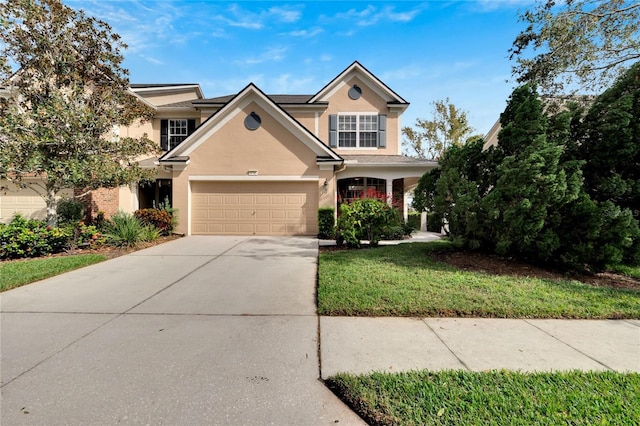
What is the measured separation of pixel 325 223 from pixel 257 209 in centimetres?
302

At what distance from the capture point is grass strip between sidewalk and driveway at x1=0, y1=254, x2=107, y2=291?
17.9 feet

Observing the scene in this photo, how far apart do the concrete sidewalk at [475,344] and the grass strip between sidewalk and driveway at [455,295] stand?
0.19 m

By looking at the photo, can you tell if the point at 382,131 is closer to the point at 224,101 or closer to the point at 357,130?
the point at 357,130

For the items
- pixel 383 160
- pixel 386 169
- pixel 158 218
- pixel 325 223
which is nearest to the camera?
pixel 158 218

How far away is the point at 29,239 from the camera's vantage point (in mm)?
7871

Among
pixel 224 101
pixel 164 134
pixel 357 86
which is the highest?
pixel 357 86

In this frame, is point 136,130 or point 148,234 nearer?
point 148,234

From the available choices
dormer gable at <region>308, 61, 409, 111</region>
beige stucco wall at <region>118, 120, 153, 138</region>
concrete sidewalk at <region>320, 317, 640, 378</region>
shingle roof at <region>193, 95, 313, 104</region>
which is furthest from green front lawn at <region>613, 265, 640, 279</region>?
beige stucco wall at <region>118, 120, 153, 138</region>

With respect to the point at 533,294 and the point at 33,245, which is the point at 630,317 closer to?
the point at 533,294

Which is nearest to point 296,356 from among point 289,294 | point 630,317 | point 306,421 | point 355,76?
point 306,421

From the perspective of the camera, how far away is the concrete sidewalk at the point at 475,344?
2.79 m

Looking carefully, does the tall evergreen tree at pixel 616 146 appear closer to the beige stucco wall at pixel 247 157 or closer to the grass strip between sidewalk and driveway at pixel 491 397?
the grass strip between sidewalk and driveway at pixel 491 397

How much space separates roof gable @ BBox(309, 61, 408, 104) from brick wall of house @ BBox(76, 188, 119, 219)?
1054 cm

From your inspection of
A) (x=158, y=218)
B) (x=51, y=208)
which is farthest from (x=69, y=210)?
(x=158, y=218)
